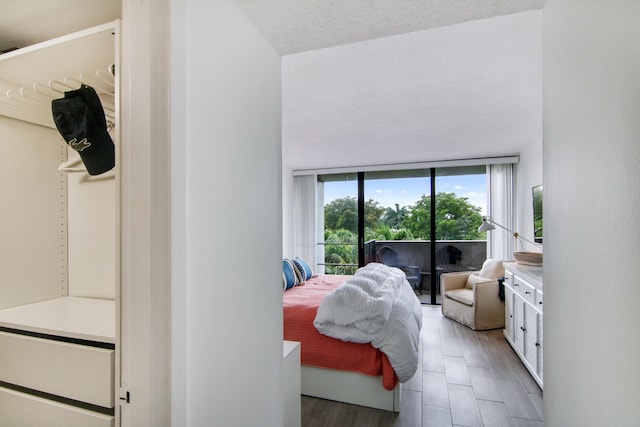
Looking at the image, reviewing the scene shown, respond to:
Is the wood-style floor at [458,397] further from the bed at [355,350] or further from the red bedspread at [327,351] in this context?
the red bedspread at [327,351]

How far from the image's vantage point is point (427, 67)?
6.99 feet

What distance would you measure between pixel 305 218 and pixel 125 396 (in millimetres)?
5290

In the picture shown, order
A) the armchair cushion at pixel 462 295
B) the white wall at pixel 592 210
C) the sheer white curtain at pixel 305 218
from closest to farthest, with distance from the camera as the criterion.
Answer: the white wall at pixel 592 210 → the armchair cushion at pixel 462 295 → the sheer white curtain at pixel 305 218

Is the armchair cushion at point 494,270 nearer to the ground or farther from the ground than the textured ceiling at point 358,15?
nearer to the ground

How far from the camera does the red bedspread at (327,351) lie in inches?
95.1

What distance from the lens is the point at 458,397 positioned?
259 cm

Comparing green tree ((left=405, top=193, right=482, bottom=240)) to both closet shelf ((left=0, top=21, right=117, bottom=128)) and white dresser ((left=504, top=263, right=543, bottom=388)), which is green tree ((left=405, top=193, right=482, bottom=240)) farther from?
closet shelf ((left=0, top=21, right=117, bottom=128))

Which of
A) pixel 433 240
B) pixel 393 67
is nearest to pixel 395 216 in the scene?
pixel 433 240

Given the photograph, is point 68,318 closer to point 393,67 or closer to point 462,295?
point 393,67

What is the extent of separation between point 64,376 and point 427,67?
2.41m

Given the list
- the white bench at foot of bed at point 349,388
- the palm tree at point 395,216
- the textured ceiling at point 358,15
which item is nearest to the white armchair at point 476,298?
the palm tree at point 395,216

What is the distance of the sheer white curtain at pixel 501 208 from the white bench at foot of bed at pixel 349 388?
3513mm

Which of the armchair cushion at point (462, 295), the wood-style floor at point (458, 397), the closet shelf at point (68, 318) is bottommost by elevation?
the wood-style floor at point (458, 397)

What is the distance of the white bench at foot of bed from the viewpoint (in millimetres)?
2445
